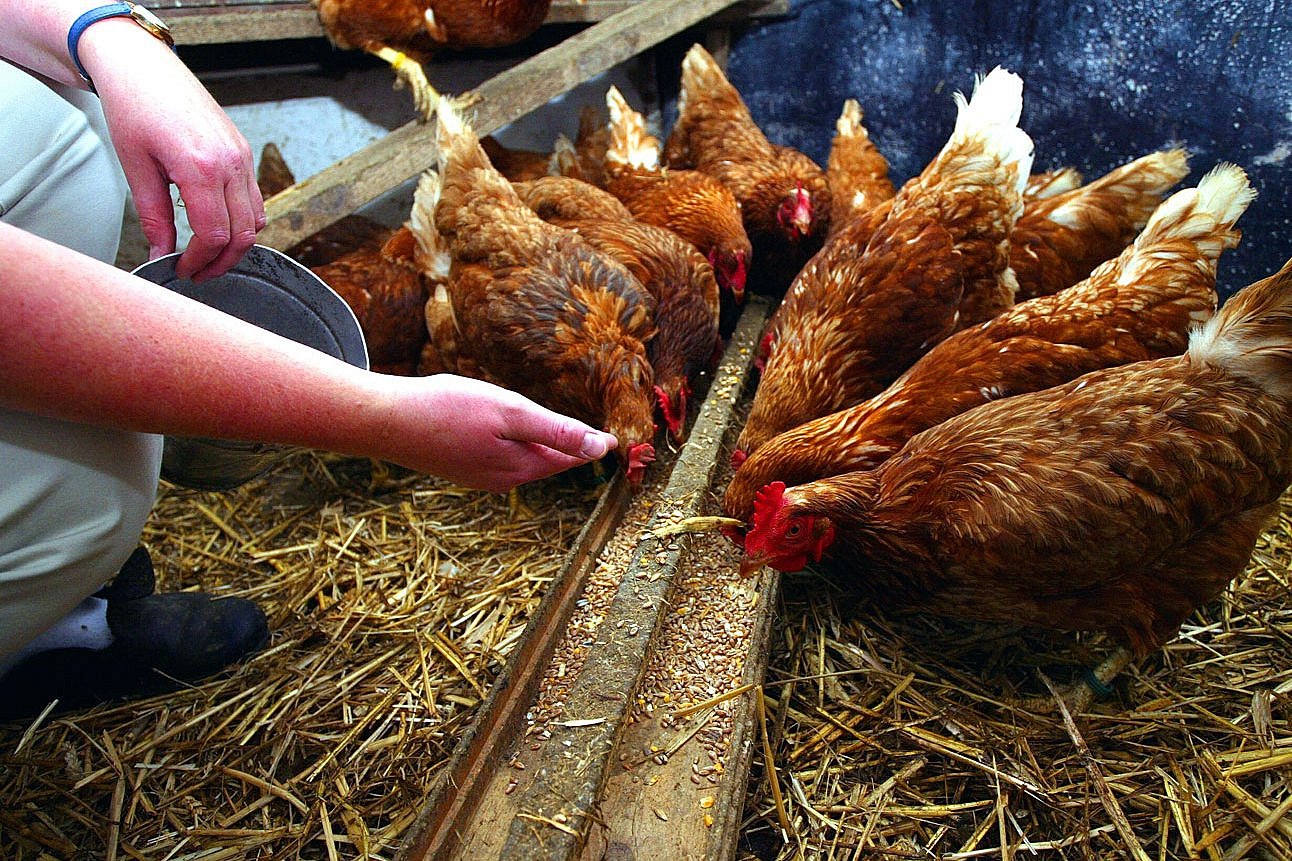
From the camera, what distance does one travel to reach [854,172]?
2971 mm

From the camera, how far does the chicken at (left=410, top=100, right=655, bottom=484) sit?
188 cm

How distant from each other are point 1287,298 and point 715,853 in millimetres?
1339

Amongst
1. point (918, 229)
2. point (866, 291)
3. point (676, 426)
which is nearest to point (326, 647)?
point (676, 426)

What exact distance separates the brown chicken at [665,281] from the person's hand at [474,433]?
41.9 inches

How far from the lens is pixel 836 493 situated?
4.62 feet

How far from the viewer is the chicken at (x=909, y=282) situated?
6.29ft

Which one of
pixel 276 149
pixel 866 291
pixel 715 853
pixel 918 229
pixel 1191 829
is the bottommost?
pixel 1191 829

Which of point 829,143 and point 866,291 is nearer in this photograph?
point 866,291

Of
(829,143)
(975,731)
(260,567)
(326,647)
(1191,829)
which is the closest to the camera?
(1191,829)

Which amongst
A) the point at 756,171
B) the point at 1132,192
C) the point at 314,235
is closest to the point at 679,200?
the point at 756,171

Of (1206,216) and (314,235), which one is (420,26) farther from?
(1206,216)

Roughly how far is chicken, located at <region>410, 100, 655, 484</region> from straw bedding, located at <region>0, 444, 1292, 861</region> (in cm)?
46

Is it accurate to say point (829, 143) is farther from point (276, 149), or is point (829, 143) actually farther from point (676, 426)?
point (276, 149)

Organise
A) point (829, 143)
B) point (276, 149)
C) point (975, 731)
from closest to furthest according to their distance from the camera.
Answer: point (975, 731), point (276, 149), point (829, 143)
